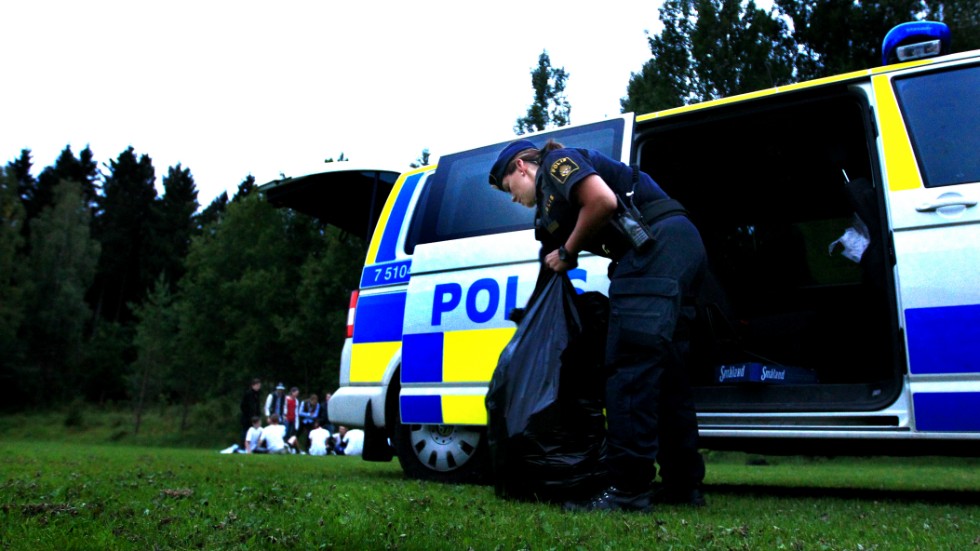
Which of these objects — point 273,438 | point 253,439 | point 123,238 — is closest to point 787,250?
point 273,438

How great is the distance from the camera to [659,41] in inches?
580

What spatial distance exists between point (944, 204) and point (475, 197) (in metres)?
2.55

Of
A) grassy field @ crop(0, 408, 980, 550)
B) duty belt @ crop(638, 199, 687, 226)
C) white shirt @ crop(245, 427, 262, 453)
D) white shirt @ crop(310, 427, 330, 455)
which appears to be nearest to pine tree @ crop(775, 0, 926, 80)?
white shirt @ crop(310, 427, 330, 455)

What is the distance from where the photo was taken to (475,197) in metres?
5.57

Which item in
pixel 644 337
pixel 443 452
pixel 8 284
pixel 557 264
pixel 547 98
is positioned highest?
pixel 8 284

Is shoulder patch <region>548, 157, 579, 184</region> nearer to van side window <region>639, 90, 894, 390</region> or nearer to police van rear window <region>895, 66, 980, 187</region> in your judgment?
van side window <region>639, 90, 894, 390</region>

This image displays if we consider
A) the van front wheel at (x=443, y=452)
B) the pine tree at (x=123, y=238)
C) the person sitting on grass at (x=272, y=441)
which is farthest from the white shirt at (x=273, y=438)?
the pine tree at (x=123, y=238)

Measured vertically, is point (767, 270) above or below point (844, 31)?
below

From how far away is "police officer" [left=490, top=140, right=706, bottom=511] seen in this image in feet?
12.5

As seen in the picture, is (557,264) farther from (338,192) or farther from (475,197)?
(338,192)

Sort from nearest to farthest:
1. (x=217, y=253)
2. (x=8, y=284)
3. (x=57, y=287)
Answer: (x=217, y=253)
(x=8, y=284)
(x=57, y=287)

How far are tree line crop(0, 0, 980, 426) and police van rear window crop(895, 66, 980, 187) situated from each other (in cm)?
Answer: 961

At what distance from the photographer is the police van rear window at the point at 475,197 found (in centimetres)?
518

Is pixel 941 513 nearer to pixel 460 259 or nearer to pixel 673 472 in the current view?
pixel 673 472
